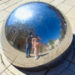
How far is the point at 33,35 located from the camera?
3484 mm

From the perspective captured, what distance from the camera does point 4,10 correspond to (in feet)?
22.0

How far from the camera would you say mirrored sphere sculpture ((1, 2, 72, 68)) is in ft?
11.5

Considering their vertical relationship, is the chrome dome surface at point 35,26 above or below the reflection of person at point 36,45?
above

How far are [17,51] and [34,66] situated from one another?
0.49 metres

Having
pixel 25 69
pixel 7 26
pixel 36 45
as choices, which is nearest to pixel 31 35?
pixel 36 45

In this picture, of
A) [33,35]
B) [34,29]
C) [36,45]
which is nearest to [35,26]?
→ [34,29]

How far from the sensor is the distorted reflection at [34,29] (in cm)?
351

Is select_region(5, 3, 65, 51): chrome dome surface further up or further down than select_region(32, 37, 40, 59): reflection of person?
further up

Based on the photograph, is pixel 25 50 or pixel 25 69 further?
pixel 25 69

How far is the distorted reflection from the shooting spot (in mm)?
3510

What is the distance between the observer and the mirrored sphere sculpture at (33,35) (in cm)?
352

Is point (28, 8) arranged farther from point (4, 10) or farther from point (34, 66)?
point (4, 10)

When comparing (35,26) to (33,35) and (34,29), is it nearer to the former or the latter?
(34,29)

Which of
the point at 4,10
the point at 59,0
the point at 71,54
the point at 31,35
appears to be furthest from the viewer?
the point at 59,0
